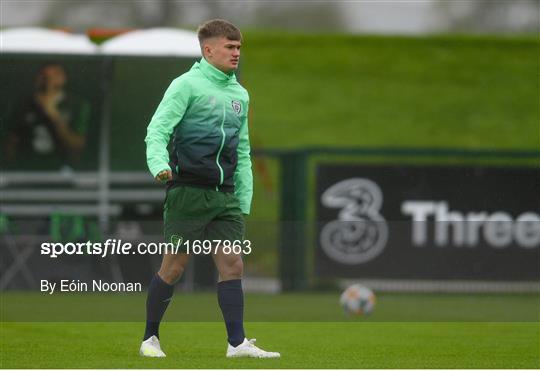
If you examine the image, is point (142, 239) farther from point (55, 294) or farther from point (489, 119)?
point (489, 119)

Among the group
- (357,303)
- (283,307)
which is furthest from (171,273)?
(283,307)

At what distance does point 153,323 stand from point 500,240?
853 cm

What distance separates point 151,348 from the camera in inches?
320

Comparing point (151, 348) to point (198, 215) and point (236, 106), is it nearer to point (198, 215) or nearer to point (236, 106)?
point (198, 215)

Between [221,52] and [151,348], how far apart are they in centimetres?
174

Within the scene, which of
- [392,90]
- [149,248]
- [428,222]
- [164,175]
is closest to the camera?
[164,175]

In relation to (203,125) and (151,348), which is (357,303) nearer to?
(151,348)

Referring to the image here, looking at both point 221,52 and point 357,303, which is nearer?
point 221,52

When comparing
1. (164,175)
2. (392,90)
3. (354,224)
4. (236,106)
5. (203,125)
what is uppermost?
(392,90)

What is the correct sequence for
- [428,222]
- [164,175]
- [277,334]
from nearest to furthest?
[164,175], [277,334], [428,222]

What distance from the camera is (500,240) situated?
16000mm

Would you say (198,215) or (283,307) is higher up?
(198,215)

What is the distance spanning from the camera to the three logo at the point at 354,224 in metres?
15.5

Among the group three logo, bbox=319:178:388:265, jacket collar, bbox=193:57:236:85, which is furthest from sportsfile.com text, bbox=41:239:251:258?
three logo, bbox=319:178:388:265
